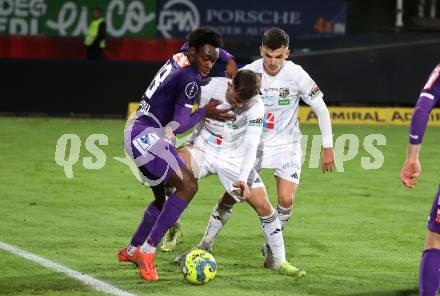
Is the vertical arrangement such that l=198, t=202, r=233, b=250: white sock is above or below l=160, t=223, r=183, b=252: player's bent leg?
above

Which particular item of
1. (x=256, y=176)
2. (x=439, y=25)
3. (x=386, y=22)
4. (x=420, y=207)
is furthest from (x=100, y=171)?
(x=386, y=22)

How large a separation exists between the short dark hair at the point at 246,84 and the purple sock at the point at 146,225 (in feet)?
4.19

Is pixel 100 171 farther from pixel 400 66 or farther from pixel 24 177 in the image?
pixel 400 66

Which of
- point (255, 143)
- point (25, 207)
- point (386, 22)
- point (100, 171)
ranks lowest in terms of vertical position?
point (386, 22)

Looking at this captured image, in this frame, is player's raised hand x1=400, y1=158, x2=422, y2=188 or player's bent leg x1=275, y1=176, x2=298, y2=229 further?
player's bent leg x1=275, y1=176, x2=298, y2=229

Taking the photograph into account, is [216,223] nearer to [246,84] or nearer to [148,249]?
[148,249]

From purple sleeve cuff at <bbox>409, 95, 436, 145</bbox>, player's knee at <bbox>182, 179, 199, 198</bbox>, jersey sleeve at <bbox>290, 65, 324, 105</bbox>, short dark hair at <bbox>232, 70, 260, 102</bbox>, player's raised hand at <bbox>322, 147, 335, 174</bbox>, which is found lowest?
player's raised hand at <bbox>322, 147, 335, 174</bbox>

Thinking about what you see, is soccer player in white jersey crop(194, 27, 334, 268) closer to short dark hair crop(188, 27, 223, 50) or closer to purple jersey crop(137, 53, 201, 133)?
short dark hair crop(188, 27, 223, 50)

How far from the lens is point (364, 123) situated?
22.9 metres

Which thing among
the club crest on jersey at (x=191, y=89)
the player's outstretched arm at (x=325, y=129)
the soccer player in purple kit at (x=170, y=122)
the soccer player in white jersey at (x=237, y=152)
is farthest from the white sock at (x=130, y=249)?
the player's outstretched arm at (x=325, y=129)

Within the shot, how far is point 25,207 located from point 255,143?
4292 mm

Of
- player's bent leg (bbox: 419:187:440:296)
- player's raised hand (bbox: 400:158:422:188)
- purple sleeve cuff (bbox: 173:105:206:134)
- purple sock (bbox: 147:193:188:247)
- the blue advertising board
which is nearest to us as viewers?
player's raised hand (bbox: 400:158:422:188)

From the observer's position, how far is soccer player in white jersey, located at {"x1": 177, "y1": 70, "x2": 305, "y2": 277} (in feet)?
28.7

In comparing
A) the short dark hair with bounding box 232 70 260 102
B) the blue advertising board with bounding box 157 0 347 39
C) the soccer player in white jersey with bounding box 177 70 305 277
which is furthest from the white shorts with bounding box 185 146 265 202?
the blue advertising board with bounding box 157 0 347 39
